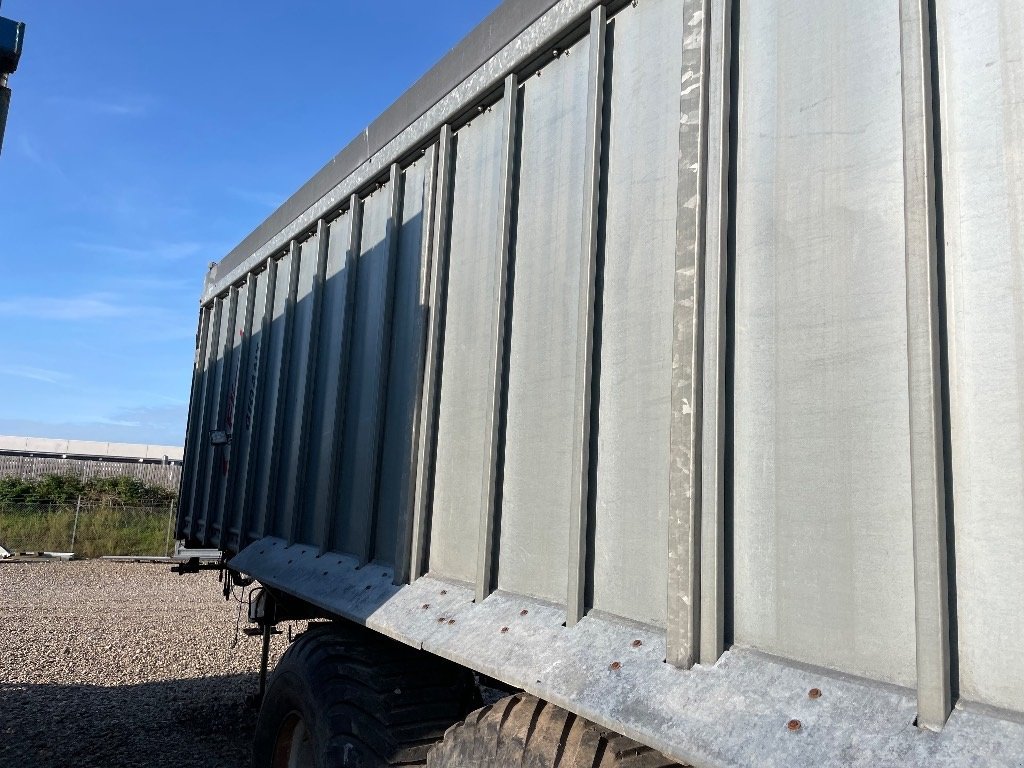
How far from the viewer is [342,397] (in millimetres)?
4316

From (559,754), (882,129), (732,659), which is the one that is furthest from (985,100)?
(559,754)

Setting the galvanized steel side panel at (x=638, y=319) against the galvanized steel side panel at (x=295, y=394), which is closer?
the galvanized steel side panel at (x=638, y=319)

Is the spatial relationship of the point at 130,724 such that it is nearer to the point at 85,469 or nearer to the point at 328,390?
the point at 328,390

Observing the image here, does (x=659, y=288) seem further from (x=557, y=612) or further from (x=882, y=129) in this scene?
(x=557, y=612)

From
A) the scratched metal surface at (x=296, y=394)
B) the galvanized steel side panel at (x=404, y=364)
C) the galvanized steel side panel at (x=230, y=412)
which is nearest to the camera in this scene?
the galvanized steel side panel at (x=404, y=364)

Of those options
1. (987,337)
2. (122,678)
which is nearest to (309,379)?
(987,337)

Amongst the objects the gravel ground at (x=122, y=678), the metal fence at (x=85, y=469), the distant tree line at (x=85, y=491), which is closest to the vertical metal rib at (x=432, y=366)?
the gravel ground at (x=122, y=678)

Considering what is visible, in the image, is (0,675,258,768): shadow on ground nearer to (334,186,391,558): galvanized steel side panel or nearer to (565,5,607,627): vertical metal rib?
(334,186,391,558): galvanized steel side panel

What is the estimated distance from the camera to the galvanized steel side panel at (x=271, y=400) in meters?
5.29

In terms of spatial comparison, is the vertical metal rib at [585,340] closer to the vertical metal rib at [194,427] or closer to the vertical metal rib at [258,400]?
the vertical metal rib at [258,400]

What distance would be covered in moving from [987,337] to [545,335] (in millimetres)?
1483

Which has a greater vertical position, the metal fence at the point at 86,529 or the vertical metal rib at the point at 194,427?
the vertical metal rib at the point at 194,427

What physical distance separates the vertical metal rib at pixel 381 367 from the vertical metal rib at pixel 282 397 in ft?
4.69

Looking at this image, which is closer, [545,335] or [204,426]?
[545,335]
